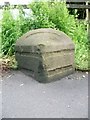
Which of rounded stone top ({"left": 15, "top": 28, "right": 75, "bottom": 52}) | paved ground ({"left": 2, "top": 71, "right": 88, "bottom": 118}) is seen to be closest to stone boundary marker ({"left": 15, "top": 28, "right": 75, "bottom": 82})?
rounded stone top ({"left": 15, "top": 28, "right": 75, "bottom": 52})

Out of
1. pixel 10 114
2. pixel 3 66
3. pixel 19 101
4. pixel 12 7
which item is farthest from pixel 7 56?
pixel 10 114

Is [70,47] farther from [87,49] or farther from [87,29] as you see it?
[87,29]

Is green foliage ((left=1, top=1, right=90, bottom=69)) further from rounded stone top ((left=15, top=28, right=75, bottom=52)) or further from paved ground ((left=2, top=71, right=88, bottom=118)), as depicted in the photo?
paved ground ((left=2, top=71, right=88, bottom=118))

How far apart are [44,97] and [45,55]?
1.00m

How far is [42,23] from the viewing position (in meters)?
7.35

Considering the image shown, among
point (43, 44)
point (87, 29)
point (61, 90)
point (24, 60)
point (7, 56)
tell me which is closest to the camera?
point (61, 90)

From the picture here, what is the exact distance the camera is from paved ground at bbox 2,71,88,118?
4.17 metres

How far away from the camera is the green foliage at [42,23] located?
6.96 meters

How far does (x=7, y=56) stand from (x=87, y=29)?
8.85 ft

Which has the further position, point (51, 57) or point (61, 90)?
point (51, 57)

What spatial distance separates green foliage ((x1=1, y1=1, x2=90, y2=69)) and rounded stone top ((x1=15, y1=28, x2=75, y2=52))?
671mm

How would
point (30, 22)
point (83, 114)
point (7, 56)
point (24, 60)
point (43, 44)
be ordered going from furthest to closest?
1. point (30, 22)
2. point (7, 56)
3. point (24, 60)
4. point (43, 44)
5. point (83, 114)

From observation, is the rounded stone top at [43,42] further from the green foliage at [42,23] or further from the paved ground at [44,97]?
the green foliage at [42,23]

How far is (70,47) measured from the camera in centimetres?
611
